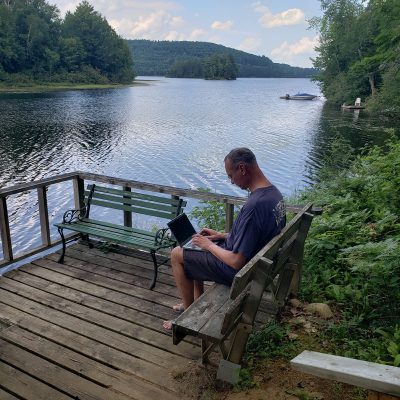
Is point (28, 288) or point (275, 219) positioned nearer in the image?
point (275, 219)

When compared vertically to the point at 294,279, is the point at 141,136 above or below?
below

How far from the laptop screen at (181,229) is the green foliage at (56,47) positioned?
7264 centimetres

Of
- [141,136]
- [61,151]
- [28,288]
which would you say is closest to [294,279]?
[28,288]

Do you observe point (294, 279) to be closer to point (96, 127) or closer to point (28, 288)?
point (28, 288)

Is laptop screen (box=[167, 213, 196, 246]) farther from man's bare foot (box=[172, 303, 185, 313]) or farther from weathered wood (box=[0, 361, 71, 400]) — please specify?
weathered wood (box=[0, 361, 71, 400])

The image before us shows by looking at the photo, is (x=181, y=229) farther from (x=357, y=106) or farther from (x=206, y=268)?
(x=357, y=106)

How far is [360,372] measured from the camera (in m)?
1.34

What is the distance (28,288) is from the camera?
438 cm

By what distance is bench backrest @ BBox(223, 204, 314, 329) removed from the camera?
99.4 inches

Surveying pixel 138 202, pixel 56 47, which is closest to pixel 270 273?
pixel 138 202

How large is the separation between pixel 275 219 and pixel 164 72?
179446 mm

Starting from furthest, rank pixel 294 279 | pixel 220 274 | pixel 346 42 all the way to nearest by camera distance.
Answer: pixel 346 42
pixel 294 279
pixel 220 274

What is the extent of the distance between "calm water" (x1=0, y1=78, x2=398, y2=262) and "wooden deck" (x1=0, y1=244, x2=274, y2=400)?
5989mm

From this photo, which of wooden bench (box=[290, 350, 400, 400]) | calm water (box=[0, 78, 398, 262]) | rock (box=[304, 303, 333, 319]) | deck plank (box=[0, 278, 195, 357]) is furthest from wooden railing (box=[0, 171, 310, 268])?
calm water (box=[0, 78, 398, 262])
